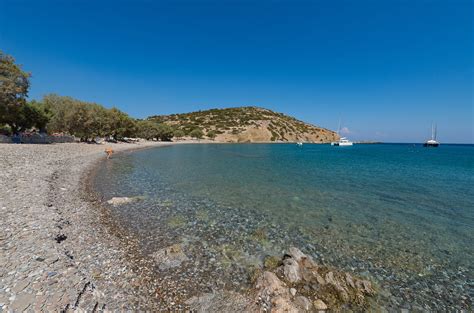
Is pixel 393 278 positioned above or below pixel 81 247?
below

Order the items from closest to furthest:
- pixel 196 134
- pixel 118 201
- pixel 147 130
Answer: pixel 118 201 → pixel 147 130 → pixel 196 134

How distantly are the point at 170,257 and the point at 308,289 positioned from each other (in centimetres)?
487

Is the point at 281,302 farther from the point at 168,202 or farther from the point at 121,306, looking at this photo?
the point at 168,202

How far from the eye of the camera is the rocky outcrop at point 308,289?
6297 mm

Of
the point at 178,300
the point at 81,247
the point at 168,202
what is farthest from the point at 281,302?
the point at 168,202

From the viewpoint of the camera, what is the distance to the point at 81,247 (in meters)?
8.22

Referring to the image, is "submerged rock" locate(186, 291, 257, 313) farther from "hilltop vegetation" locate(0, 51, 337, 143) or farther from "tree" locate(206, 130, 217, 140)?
"tree" locate(206, 130, 217, 140)

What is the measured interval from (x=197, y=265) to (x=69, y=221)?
673 cm

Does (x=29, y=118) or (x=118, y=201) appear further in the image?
(x=29, y=118)

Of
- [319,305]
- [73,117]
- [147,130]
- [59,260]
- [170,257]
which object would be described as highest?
[147,130]

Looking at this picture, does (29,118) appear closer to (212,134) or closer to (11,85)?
(11,85)

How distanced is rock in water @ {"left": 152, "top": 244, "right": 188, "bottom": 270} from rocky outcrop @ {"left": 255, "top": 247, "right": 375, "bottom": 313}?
9.96 ft

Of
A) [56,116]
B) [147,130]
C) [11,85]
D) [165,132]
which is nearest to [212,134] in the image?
[165,132]

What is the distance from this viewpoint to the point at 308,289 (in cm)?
696
